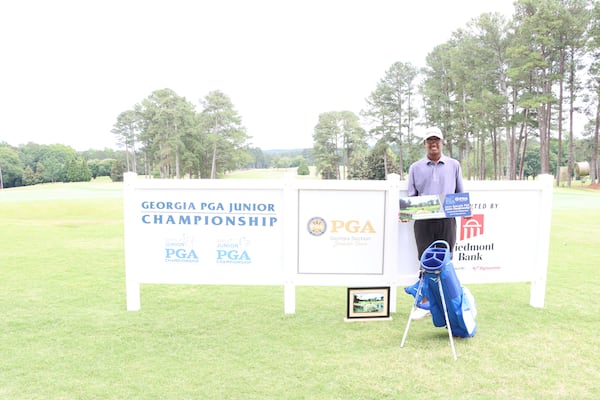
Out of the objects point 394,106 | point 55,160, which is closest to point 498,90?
point 394,106

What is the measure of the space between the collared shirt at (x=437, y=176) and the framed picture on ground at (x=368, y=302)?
3.61 feet

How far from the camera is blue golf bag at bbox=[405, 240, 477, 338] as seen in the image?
3.71 m

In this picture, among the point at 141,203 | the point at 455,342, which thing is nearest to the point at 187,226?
the point at 141,203

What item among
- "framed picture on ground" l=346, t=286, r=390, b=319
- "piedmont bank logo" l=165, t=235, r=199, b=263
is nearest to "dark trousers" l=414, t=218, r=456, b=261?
"framed picture on ground" l=346, t=286, r=390, b=319

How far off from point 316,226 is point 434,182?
1.27m

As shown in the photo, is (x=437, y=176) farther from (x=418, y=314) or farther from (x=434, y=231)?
(x=418, y=314)

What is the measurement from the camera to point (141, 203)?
4.58 m

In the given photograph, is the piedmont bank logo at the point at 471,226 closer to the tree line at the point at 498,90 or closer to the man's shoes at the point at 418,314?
the man's shoes at the point at 418,314

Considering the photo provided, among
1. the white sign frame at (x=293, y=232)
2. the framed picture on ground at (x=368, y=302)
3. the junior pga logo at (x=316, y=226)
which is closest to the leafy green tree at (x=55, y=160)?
the white sign frame at (x=293, y=232)

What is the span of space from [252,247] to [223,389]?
1.83 metres

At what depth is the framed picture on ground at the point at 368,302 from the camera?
4344 millimetres

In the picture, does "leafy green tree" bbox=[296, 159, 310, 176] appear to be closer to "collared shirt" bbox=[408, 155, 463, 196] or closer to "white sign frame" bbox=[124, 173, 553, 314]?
"white sign frame" bbox=[124, 173, 553, 314]

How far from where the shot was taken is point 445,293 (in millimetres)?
3721

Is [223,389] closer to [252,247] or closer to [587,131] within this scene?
[252,247]
